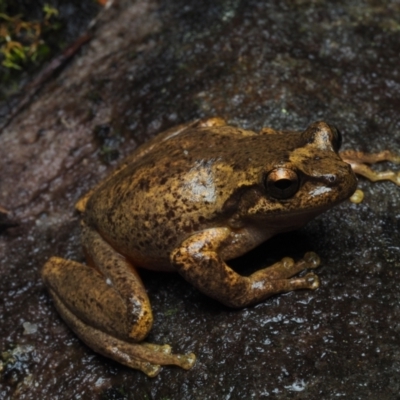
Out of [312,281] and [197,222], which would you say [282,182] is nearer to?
[197,222]

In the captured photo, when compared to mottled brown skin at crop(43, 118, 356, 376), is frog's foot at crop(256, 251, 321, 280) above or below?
below

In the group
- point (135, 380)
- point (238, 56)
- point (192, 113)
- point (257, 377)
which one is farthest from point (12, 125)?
point (257, 377)

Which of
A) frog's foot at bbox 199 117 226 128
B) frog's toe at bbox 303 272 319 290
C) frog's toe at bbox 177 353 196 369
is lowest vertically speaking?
frog's toe at bbox 303 272 319 290

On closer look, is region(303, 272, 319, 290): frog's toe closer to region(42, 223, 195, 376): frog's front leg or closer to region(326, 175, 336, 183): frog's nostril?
region(326, 175, 336, 183): frog's nostril

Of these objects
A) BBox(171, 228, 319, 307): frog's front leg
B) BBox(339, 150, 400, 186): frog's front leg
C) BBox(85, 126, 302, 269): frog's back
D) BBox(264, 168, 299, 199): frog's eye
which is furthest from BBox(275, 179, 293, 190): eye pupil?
BBox(339, 150, 400, 186): frog's front leg

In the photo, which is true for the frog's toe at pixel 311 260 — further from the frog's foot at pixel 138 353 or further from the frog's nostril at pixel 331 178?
the frog's foot at pixel 138 353

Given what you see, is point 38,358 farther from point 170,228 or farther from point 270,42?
point 270,42

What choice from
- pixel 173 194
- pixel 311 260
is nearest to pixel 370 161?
pixel 311 260

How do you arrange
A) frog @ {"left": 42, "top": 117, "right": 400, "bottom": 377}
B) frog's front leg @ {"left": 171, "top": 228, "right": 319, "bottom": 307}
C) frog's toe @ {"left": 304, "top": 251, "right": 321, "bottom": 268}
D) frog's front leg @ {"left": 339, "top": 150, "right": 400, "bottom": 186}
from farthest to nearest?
frog's front leg @ {"left": 339, "top": 150, "right": 400, "bottom": 186}
frog's toe @ {"left": 304, "top": 251, "right": 321, "bottom": 268}
frog's front leg @ {"left": 171, "top": 228, "right": 319, "bottom": 307}
frog @ {"left": 42, "top": 117, "right": 400, "bottom": 377}
